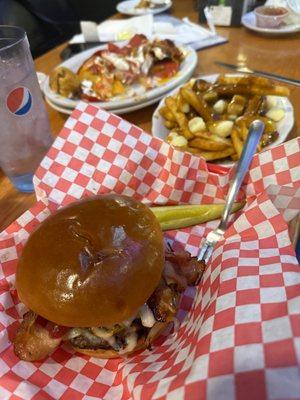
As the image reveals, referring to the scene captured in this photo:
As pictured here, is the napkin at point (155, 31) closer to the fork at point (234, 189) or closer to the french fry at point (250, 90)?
the french fry at point (250, 90)

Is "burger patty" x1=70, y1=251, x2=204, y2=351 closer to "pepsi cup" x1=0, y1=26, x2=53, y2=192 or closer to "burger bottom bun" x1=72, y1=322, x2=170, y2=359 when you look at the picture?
"burger bottom bun" x1=72, y1=322, x2=170, y2=359

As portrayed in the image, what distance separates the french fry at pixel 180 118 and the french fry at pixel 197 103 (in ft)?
0.21

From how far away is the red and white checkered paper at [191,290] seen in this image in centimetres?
69

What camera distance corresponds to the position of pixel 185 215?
1.30m

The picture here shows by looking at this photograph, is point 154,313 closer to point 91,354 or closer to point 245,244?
point 91,354

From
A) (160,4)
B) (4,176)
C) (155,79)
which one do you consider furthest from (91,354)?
(160,4)

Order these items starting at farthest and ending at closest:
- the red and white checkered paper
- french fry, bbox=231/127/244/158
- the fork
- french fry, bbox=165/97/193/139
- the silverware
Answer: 1. the silverware
2. french fry, bbox=165/97/193/139
3. french fry, bbox=231/127/244/158
4. the fork
5. the red and white checkered paper

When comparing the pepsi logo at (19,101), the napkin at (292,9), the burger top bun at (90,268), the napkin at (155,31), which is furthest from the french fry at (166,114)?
the napkin at (292,9)

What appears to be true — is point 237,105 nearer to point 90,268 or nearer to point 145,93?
point 145,93

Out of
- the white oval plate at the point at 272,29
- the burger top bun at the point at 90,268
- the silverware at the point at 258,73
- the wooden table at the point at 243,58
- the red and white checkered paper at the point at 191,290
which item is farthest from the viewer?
the white oval plate at the point at 272,29

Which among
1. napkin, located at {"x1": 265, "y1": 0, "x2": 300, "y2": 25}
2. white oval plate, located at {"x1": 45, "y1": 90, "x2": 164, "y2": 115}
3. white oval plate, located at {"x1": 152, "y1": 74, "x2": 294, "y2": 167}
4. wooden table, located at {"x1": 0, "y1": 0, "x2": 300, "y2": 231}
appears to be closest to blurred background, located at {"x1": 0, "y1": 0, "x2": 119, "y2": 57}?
wooden table, located at {"x1": 0, "y1": 0, "x2": 300, "y2": 231}

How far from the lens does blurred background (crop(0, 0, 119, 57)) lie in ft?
10.9

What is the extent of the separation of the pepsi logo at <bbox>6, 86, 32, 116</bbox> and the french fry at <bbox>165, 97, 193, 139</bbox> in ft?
1.96

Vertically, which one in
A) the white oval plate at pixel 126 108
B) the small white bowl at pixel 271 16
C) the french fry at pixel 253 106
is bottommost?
the white oval plate at pixel 126 108
